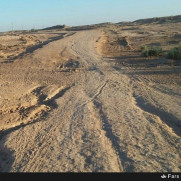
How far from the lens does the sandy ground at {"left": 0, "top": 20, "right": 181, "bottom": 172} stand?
23.2 ft

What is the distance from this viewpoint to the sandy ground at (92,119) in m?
7.08

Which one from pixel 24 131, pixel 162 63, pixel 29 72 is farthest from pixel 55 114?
pixel 162 63

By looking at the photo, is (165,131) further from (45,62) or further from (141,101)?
(45,62)

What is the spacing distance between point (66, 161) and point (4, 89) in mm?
7751

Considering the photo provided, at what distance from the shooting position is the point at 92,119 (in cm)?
965
